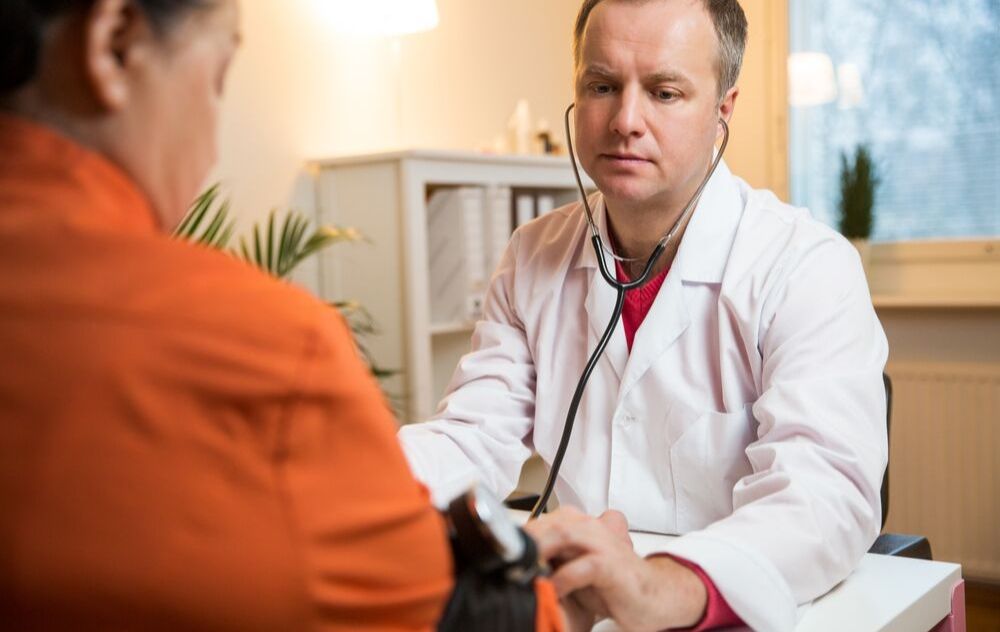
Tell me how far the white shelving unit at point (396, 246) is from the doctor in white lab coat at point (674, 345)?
1183 mm

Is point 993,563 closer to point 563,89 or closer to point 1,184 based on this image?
point 563,89

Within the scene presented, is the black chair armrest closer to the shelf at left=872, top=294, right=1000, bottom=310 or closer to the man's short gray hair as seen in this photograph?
the man's short gray hair

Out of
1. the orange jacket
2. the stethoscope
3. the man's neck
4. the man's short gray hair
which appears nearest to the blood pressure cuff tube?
the orange jacket

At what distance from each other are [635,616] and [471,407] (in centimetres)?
62

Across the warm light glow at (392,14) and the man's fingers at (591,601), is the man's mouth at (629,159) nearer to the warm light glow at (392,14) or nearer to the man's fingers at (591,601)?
the man's fingers at (591,601)

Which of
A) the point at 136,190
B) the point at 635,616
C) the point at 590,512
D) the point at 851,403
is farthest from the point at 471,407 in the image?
the point at 136,190

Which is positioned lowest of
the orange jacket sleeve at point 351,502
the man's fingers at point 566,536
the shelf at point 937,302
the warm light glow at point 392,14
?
the shelf at point 937,302

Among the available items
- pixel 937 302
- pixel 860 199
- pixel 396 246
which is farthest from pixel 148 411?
pixel 860 199

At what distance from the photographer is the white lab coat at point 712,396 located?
44.8 inches

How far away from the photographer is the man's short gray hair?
152 cm

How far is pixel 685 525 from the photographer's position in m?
1.40

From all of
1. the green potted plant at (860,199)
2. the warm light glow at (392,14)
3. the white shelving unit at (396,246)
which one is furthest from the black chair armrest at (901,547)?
the green potted plant at (860,199)

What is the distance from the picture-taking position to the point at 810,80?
3.78 m

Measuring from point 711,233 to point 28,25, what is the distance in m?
1.05
